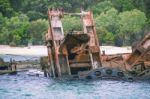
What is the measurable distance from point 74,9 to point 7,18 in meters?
15.9

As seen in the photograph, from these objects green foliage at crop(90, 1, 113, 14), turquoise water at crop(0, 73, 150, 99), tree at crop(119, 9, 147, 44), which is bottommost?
turquoise water at crop(0, 73, 150, 99)

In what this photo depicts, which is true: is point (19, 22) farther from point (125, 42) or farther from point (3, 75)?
point (3, 75)

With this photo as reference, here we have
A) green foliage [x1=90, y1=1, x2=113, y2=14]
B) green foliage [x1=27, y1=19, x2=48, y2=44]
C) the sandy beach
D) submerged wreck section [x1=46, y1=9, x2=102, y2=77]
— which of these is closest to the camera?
submerged wreck section [x1=46, y1=9, x2=102, y2=77]

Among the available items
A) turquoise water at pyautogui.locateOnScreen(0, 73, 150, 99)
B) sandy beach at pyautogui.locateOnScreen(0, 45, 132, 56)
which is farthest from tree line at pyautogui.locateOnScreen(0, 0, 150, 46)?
turquoise water at pyautogui.locateOnScreen(0, 73, 150, 99)

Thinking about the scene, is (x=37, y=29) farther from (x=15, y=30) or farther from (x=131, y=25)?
(x=131, y=25)

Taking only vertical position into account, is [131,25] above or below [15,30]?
below

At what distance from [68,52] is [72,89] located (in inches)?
185

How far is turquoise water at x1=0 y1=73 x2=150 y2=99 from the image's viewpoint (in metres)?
35.5

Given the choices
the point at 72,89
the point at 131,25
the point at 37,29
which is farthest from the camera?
the point at 37,29

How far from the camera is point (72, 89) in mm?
38344

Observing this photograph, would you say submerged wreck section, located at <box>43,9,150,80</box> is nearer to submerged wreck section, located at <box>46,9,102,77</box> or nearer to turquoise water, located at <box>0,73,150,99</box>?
submerged wreck section, located at <box>46,9,102,77</box>

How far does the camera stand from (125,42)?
101625 mm

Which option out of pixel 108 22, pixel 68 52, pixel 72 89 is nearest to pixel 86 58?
pixel 68 52

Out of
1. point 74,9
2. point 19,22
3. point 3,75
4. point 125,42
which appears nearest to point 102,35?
point 125,42
